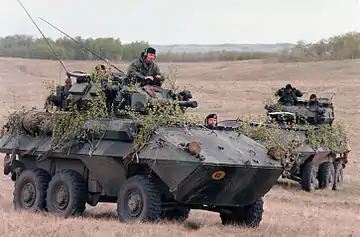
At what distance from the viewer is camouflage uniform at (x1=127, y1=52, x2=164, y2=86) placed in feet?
53.9

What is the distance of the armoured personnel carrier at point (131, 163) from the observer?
14.1 m

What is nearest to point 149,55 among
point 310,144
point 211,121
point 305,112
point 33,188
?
point 211,121

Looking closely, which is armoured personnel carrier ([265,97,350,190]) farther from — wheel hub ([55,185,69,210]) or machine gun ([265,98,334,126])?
wheel hub ([55,185,69,210])

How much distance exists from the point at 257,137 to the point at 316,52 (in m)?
56.0

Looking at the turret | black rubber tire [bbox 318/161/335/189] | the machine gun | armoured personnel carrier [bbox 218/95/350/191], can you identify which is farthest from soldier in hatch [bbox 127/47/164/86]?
black rubber tire [bbox 318/161/335/189]

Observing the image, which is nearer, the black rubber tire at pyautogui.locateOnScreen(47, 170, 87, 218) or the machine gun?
the black rubber tire at pyautogui.locateOnScreen(47, 170, 87, 218)

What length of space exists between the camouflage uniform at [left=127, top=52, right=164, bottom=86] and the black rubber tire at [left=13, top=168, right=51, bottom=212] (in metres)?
2.32

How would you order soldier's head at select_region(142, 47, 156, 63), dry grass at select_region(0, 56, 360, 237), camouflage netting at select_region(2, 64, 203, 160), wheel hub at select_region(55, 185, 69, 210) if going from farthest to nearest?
soldier's head at select_region(142, 47, 156, 63), wheel hub at select_region(55, 185, 69, 210), camouflage netting at select_region(2, 64, 203, 160), dry grass at select_region(0, 56, 360, 237)

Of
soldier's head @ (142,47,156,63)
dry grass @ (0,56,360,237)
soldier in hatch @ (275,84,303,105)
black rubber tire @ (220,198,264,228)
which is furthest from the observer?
soldier in hatch @ (275,84,303,105)

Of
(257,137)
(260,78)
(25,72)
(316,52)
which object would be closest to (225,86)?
(260,78)

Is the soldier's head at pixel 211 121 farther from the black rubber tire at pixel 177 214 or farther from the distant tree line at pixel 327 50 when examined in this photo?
the distant tree line at pixel 327 50

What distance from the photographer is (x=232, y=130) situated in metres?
15.6

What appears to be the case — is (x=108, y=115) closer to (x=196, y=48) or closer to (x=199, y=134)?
(x=199, y=134)

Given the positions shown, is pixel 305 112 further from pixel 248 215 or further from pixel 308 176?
pixel 248 215
